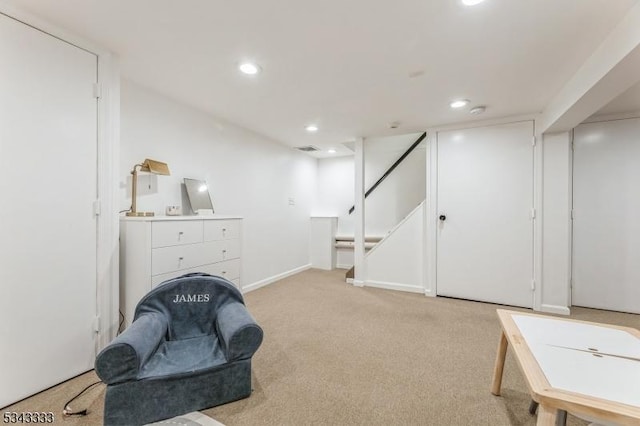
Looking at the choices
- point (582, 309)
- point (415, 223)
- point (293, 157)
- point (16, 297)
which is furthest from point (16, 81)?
point (582, 309)

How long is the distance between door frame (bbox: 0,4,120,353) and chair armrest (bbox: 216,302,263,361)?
1.00 metres

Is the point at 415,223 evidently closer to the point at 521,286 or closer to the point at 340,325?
the point at 521,286

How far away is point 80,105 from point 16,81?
0.32 meters

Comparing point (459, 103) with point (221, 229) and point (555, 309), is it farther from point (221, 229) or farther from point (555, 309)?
point (221, 229)

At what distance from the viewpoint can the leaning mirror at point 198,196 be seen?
10.3ft

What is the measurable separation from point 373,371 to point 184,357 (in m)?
1.31

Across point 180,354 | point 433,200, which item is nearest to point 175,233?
point 180,354

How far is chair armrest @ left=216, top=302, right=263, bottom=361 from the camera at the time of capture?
1644 millimetres

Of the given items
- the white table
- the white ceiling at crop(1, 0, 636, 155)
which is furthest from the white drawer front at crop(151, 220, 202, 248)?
the white table

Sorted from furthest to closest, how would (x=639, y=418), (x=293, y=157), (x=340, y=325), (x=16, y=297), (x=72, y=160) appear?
1. (x=293, y=157)
2. (x=340, y=325)
3. (x=72, y=160)
4. (x=16, y=297)
5. (x=639, y=418)

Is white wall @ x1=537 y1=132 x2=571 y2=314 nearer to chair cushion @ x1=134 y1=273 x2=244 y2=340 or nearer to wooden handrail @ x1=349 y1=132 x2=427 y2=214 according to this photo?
wooden handrail @ x1=349 y1=132 x2=427 y2=214

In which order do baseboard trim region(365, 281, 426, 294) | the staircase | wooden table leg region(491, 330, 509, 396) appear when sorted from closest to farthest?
wooden table leg region(491, 330, 509, 396)
baseboard trim region(365, 281, 426, 294)
the staircase

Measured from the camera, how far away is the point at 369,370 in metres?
2.05

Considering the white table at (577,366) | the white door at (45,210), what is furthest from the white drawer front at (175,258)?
the white table at (577,366)
